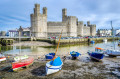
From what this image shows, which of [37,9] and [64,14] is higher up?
[64,14]

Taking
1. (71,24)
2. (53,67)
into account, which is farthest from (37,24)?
(53,67)

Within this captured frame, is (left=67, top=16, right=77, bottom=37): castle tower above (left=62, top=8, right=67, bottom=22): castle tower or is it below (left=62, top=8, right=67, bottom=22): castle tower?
below

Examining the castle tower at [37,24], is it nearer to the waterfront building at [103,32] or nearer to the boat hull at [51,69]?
the boat hull at [51,69]

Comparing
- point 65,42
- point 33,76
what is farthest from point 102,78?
point 65,42

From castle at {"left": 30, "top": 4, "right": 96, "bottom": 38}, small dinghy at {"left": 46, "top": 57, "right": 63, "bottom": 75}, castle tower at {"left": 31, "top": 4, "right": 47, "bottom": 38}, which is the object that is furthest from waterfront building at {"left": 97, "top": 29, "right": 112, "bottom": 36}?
small dinghy at {"left": 46, "top": 57, "right": 63, "bottom": 75}

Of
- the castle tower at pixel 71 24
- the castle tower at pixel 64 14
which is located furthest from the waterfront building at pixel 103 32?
the castle tower at pixel 64 14

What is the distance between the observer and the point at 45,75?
24.0 ft

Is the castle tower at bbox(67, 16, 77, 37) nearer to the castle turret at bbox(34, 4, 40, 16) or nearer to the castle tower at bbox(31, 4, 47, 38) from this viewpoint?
the castle tower at bbox(31, 4, 47, 38)

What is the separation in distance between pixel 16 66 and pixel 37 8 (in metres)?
30.7

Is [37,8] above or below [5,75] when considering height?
above

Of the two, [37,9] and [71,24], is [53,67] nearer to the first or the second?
[37,9]

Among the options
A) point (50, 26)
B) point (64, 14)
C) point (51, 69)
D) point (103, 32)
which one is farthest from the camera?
point (103, 32)

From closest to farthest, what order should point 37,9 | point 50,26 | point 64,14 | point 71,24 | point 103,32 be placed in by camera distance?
point 37,9 → point 50,26 → point 71,24 → point 64,14 → point 103,32

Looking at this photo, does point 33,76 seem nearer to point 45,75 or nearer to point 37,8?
point 45,75
